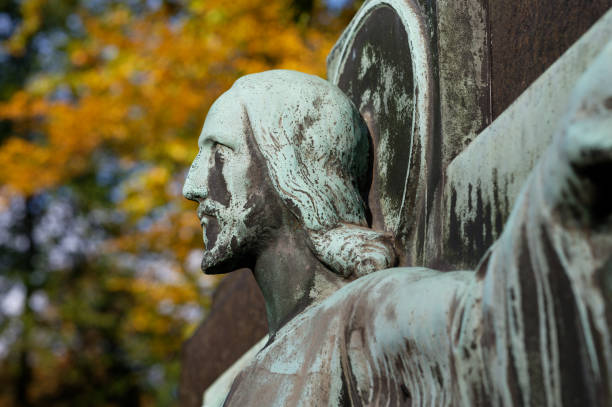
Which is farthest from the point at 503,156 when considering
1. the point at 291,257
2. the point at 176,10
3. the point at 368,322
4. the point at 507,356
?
the point at 176,10

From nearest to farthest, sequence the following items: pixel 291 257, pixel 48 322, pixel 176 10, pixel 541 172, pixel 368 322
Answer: pixel 541 172 → pixel 368 322 → pixel 291 257 → pixel 176 10 → pixel 48 322

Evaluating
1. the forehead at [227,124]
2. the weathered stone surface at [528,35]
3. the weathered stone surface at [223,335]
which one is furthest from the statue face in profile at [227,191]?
the weathered stone surface at [223,335]

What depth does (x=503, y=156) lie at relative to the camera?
1.79 metres

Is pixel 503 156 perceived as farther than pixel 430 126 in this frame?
No

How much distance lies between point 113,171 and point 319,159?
1060 cm

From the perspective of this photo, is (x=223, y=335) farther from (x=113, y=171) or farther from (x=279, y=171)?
(x=113, y=171)

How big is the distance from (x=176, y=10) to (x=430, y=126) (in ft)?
20.9

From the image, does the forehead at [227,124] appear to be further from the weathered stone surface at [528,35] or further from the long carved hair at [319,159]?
the weathered stone surface at [528,35]

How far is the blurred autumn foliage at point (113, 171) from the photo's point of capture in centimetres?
691

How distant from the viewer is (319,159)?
7.57 feet

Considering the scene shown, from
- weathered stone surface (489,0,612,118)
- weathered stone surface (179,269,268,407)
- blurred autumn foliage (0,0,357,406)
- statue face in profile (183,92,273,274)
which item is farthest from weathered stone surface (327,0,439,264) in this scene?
blurred autumn foliage (0,0,357,406)

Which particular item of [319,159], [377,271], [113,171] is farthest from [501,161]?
[113,171]

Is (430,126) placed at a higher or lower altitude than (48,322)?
higher

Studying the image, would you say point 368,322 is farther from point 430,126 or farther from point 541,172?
point 430,126
